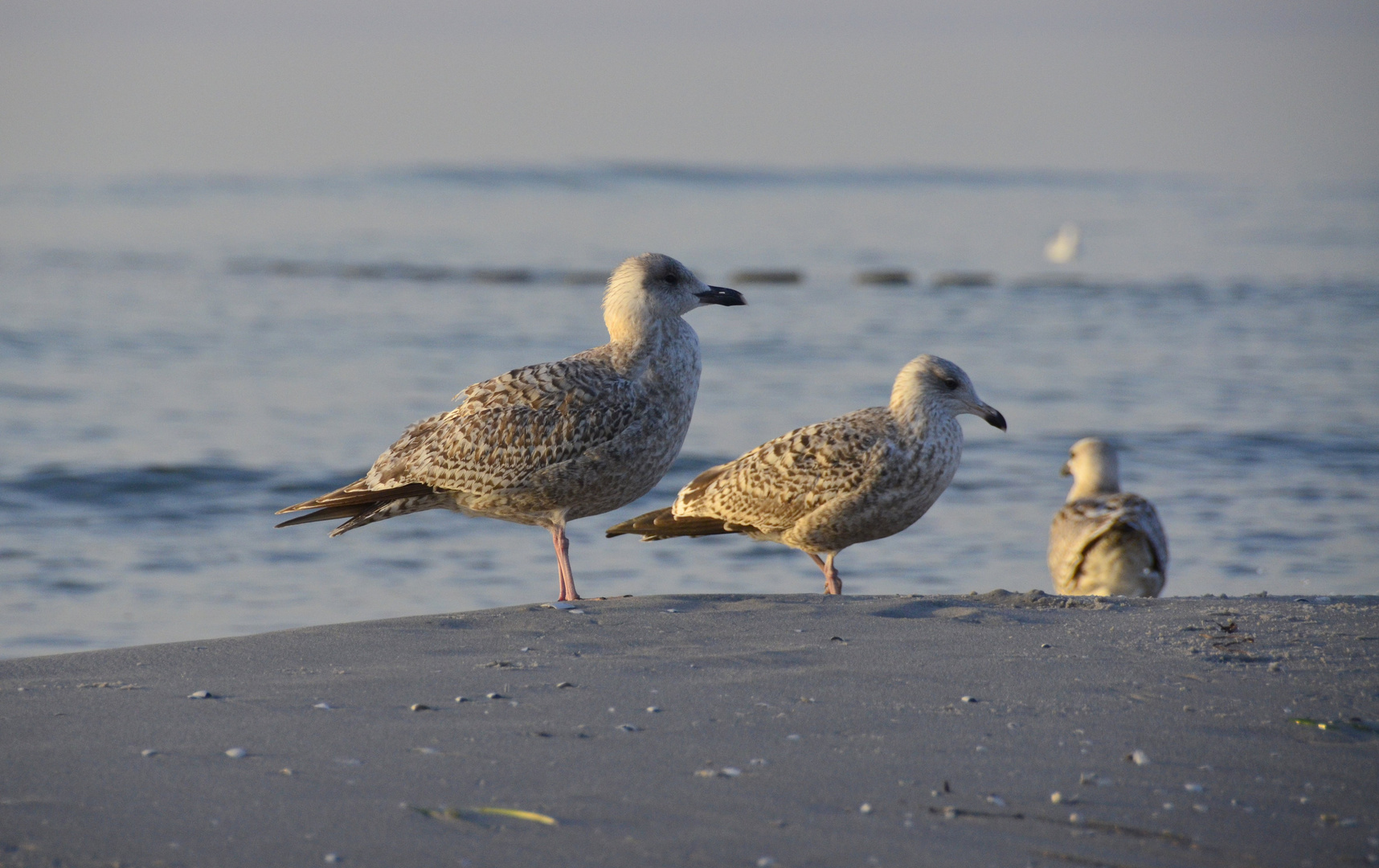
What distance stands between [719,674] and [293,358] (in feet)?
35.6

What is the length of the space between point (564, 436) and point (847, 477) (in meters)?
1.22

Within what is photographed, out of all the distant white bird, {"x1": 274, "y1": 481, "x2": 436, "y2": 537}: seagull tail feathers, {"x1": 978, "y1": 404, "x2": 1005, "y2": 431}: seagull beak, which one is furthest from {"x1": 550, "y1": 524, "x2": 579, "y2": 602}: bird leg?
the distant white bird

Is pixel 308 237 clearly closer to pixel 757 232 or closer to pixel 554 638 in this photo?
→ pixel 757 232

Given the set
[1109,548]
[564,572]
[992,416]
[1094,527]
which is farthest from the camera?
[1094,527]

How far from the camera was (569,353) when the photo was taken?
14.0 meters

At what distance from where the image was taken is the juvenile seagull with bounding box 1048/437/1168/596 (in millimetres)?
7102

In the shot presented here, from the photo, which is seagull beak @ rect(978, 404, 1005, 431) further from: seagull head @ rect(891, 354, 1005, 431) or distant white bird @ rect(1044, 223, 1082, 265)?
distant white bird @ rect(1044, 223, 1082, 265)

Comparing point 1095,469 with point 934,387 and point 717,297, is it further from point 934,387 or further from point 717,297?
point 717,297

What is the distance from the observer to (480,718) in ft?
12.0

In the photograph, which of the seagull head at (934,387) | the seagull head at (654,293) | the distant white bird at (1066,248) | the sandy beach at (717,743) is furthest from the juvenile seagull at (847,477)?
the distant white bird at (1066,248)

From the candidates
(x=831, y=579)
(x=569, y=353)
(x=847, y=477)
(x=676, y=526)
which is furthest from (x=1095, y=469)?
(x=569, y=353)

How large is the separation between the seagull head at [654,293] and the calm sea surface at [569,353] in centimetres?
201

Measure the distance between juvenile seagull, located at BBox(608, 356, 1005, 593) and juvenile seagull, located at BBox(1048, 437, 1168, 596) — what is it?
1.43 m

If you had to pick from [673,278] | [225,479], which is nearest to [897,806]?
[673,278]
